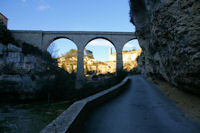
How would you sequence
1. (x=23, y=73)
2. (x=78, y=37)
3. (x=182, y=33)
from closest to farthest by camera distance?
(x=182, y=33) < (x=23, y=73) < (x=78, y=37)

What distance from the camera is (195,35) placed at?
8.81 ft

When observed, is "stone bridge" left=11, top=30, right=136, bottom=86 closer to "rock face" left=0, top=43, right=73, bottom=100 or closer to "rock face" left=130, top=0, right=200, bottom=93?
"rock face" left=0, top=43, right=73, bottom=100

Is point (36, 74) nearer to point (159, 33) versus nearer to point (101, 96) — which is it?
point (101, 96)

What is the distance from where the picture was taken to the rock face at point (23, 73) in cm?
1537

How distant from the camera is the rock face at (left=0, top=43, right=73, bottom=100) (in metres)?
15.4

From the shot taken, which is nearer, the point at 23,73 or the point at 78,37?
the point at 23,73

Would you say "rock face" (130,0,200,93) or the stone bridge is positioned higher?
the stone bridge

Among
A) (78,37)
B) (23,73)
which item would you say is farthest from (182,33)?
(78,37)

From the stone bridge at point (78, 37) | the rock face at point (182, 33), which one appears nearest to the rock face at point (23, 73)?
the stone bridge at point (78, 37)

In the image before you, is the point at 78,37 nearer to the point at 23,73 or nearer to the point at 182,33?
the point at 23,73

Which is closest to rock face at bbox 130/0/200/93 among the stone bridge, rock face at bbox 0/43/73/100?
rock face at bbox 0/43/73/100

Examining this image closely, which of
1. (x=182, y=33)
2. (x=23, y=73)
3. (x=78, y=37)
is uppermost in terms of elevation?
(x=78, y=37)

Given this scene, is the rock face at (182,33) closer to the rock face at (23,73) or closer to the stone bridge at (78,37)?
the rock face at (23,73)

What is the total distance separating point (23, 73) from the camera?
17.7 meters
